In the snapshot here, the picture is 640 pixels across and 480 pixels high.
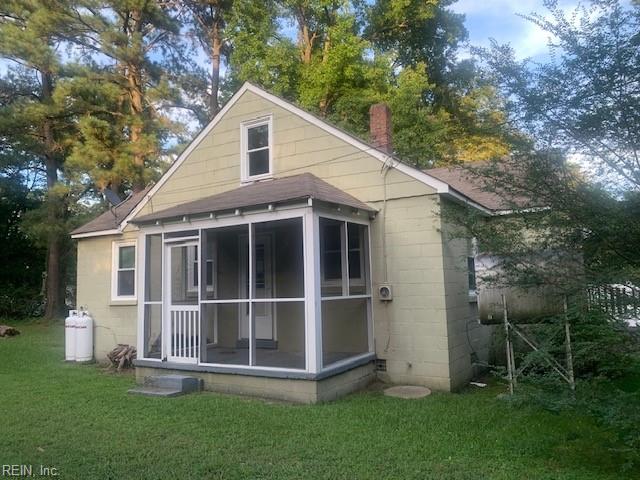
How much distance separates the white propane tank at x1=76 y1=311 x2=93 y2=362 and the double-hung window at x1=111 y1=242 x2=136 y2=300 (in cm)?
90

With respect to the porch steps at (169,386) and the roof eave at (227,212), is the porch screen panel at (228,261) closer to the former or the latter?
the roof eave at (227,212)

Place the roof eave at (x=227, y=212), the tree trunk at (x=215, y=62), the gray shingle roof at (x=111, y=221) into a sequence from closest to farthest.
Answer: the roof eave at (x=227, y=212)
the gray shingle roof at (x=111, y=221)
the tree trunk at (x=215, y=62)

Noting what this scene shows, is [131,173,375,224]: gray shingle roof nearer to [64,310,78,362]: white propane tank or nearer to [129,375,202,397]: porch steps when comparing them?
[129,375,202,397]: porch steps

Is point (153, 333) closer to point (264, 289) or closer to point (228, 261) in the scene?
point (228, 261)

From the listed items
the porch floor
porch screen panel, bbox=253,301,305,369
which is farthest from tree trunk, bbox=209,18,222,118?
the porch floor

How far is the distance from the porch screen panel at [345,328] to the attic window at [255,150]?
3.12 metres

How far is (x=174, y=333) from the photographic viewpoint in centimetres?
930

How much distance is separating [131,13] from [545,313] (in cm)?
2294

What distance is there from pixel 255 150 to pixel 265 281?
9.12 ft

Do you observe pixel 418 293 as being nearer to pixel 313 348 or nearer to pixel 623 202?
pixel 313 348

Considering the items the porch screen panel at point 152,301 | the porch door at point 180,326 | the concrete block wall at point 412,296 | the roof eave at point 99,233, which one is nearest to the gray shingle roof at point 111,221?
the roof eave at point 99,233

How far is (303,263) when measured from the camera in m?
9.73

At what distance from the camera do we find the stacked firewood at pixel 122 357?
1088cm

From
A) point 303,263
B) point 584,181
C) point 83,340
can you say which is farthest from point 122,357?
point 584,181
